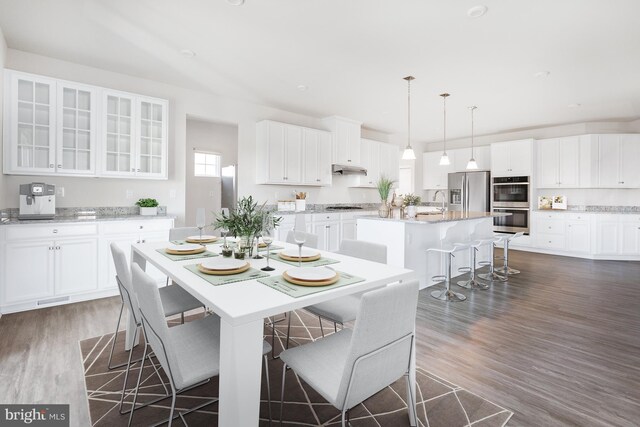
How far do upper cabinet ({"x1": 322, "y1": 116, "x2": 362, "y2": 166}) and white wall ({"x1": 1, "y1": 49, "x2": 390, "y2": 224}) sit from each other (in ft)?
1.13

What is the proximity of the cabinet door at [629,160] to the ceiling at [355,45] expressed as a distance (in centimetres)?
151

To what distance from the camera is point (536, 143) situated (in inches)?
262

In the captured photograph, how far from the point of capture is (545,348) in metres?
2.46

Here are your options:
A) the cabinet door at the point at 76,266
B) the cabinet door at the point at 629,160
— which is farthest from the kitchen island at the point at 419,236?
the cabinet door at the point at 629,160

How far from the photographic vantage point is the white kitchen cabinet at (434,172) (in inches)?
317

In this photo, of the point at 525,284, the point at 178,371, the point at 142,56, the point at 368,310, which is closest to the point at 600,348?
the point at 525,284

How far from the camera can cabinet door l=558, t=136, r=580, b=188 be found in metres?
6.22

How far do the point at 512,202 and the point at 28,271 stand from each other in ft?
25.3

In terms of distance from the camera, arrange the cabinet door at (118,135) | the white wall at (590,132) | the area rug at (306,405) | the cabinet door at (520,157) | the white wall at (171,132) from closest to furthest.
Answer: the area rug at (306,405) → the white wall at (171,132) → the cabinet door at (118,135) → the white wall at (590,132) → the cabinet door at (520,157)

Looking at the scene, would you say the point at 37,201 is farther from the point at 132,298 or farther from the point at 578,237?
the point at 578,237

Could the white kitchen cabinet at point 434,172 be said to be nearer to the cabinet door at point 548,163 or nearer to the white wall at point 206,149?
the cabinet door at point 548,163

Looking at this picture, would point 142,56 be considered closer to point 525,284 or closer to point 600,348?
point 600,348

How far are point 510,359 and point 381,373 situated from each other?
5.17 feet

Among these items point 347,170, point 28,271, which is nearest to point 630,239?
point 347,170
